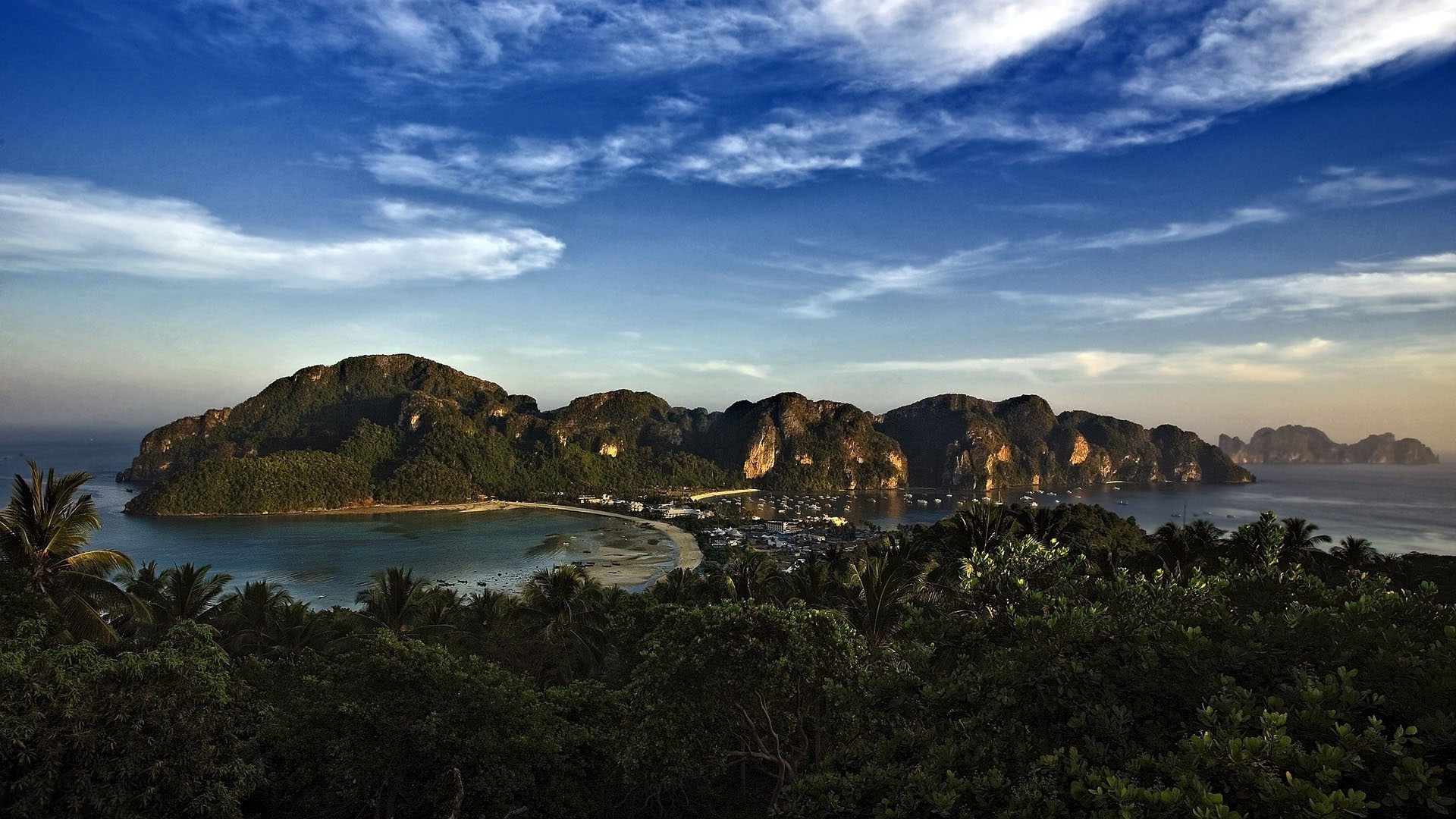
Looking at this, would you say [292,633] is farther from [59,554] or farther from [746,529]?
[746,529]

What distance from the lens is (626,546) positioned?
8381 cm

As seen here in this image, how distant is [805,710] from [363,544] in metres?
85.9

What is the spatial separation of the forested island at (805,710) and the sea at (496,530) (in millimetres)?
48499

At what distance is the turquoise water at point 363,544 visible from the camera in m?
65.2

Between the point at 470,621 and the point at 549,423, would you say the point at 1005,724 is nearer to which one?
the point at 470,621

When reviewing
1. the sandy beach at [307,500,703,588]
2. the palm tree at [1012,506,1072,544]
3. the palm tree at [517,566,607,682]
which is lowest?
the sandy beach at [307,500,703,588]

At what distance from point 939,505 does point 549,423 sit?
99.3 metres

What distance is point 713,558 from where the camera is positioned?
7519cm

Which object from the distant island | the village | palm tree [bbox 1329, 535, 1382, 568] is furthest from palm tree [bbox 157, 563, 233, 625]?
the distant island

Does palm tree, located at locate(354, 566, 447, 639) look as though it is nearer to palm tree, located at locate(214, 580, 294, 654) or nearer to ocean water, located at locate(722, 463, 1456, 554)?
palm tree, located at locate(214, 580, 294, 654)

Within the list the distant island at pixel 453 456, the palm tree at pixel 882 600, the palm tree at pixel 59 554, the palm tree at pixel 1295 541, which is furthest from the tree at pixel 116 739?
the distant island at pixel 453 456

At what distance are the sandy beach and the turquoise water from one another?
0.70 meters

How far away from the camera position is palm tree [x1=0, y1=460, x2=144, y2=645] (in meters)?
15.1

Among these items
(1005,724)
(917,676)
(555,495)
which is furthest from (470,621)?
(555,495)
